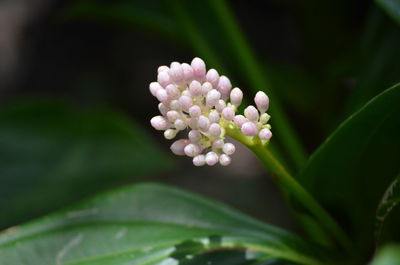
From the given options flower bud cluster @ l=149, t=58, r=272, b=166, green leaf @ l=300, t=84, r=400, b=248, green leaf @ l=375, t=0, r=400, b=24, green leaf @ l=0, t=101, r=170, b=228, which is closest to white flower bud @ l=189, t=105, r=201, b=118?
flower bud cluster @ l=149, t=58, r=272, b=166

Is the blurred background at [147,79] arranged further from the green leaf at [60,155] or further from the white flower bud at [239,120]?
the white flower bud at [239,120]

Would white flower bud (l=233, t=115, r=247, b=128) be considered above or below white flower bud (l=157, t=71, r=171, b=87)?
below

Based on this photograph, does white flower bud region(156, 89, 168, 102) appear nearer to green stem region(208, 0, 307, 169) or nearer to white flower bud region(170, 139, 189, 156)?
white flower bud region(170, 139, 189, 156)

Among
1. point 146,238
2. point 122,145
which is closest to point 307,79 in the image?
point 122,145

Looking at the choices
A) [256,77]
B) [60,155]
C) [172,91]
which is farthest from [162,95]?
[60,155]

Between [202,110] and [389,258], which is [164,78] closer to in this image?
[202,110]

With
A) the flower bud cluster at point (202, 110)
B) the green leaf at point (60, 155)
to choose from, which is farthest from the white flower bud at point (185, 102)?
the green leaf at point (60, 155)
